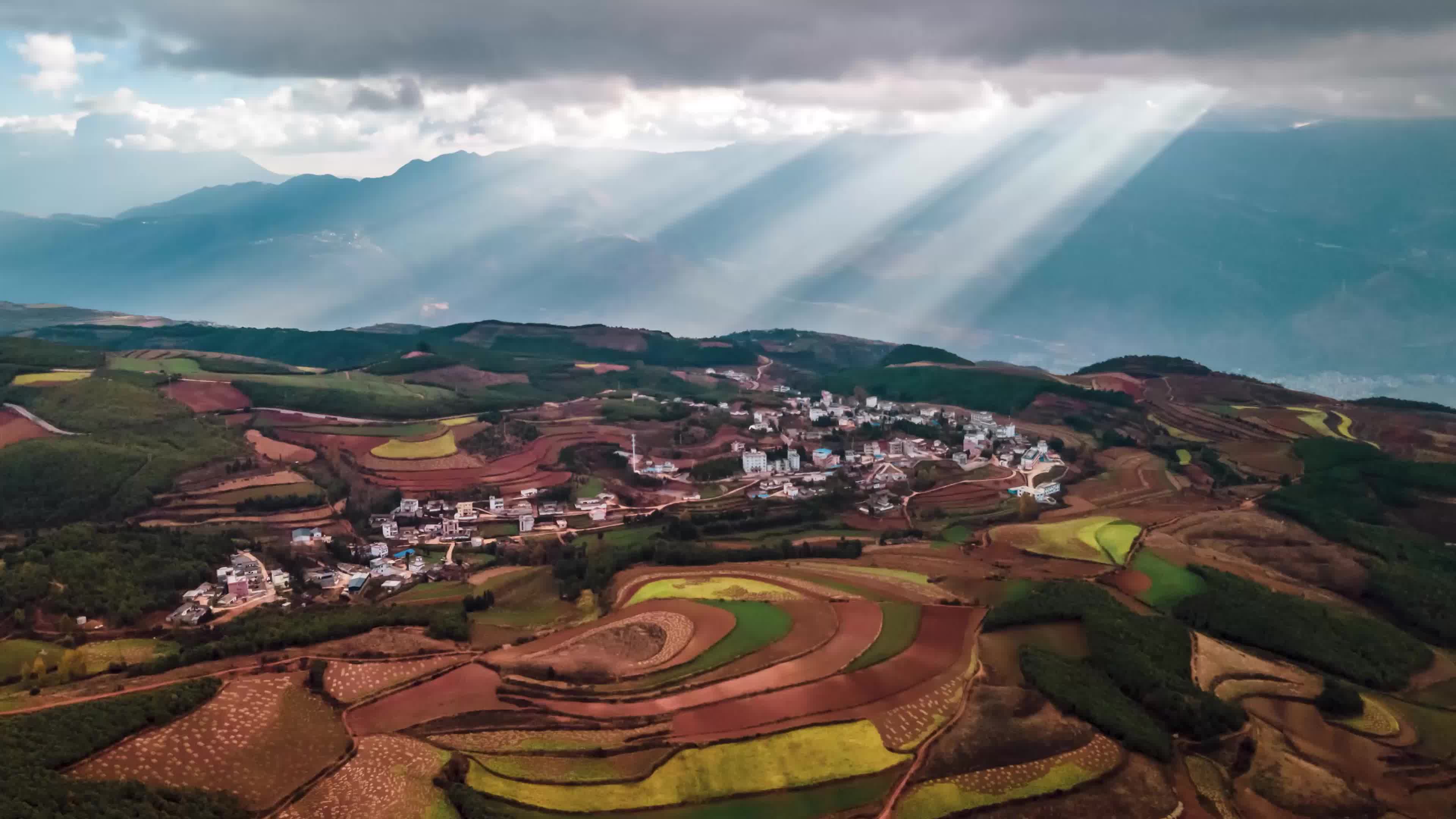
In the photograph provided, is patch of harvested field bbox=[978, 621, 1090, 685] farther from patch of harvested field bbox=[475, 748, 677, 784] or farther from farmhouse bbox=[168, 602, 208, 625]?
farmhouse bbox=[168, 602, 208, 625]

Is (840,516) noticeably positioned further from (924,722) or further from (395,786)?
(395,786)

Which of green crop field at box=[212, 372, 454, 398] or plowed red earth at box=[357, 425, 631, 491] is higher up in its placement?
green crop field at box=[212, 372, 454, 398]

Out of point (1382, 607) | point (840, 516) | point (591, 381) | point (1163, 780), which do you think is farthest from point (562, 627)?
point (591, 381)

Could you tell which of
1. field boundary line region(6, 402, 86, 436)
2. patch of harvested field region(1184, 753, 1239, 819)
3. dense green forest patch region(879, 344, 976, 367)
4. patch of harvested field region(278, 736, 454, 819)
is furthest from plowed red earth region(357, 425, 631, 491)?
dense green forest patch region(879, 344, 976, 367)

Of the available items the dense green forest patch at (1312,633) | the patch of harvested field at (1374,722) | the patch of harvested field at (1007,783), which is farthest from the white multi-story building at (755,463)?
the patch of harvested field at (1007,783)

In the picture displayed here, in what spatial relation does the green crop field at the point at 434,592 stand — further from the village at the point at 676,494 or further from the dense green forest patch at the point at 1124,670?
the dense green forest patch at the point at 1124,670

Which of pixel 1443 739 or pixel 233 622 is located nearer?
pixel 1443 739
